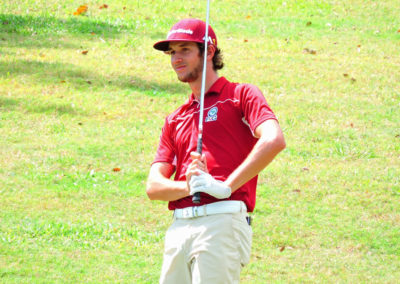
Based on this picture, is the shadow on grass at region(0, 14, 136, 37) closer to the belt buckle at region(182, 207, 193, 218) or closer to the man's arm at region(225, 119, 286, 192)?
the belt buckle at region(182, 207, 193, 218)

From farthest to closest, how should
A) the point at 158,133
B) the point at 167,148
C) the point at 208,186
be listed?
the point at 158,133, the point at 167,148, the point at 208,186

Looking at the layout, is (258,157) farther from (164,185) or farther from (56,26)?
(56,26)

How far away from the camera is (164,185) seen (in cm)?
443

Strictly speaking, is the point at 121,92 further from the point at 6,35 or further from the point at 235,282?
the point at 235,282

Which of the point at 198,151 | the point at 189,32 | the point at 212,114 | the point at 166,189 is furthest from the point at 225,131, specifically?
the point at 189,32

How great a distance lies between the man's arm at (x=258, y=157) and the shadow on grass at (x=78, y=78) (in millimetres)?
8315

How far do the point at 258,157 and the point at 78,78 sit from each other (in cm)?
919

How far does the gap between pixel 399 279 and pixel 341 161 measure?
3050 millimetres

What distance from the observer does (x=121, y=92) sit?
484 inches

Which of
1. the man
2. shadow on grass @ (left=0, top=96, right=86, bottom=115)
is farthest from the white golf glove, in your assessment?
shadow on grass @ (left=0, top=96, right=86, bottom=115)

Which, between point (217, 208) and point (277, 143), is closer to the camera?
point (277, 143)

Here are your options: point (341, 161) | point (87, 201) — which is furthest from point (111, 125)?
point (341, 161)

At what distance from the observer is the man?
4.01 meters

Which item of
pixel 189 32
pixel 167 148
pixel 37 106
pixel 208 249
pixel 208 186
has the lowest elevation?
pixel 37 106
